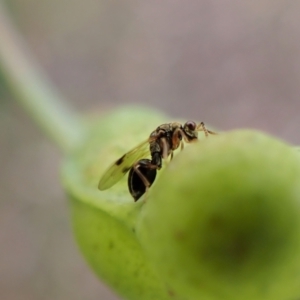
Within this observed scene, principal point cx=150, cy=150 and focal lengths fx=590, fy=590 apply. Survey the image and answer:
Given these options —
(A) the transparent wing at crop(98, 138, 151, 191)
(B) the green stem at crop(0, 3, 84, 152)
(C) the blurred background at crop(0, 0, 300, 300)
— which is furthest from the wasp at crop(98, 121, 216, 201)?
(C) the blurred background at crop(0, 0, 300, 300)

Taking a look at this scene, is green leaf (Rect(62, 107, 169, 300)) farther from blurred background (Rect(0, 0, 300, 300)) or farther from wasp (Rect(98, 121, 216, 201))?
blurred background (Rect(0, 0, 300, 300))

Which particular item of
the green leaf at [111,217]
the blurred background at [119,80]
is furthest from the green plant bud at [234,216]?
the blurred background at [119,80]

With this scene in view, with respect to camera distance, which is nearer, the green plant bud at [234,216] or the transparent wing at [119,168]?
the green plant bud at [234,216]

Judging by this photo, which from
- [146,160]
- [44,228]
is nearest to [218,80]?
[44,228]

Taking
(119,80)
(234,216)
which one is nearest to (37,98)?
(119,80)

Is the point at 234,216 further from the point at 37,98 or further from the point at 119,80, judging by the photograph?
the point at 119,80

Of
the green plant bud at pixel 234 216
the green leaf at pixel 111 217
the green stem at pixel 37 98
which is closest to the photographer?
the green plant bud at pixel 234 216

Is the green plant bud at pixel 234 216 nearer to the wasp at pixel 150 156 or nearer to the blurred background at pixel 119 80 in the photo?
the wasp at pixel 150 156
